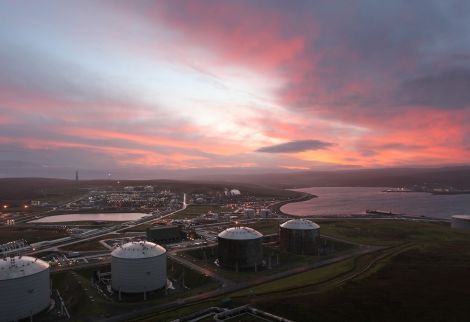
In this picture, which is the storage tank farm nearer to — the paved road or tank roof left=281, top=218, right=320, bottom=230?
the paved road

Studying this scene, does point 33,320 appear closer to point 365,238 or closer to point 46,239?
point 46,239

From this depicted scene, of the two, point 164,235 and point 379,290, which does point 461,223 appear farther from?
point 164,235

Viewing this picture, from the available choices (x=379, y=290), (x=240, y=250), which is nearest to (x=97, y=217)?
(x=240, y=250)

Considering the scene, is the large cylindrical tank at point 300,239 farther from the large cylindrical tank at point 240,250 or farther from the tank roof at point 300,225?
the large cylindrical tank at point 240,250

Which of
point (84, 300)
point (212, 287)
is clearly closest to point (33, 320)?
point (84, 300)

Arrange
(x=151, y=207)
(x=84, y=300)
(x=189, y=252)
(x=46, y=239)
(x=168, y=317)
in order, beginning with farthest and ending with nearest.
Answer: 1. (x=151, y=207)
2. (x=46, y=239)
3. (x=189, y=252)
4. (x=84, y=300)
5. (x=168, y=317)

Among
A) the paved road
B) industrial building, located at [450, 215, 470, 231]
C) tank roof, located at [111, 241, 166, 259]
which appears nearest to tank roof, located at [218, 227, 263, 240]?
the paved road
